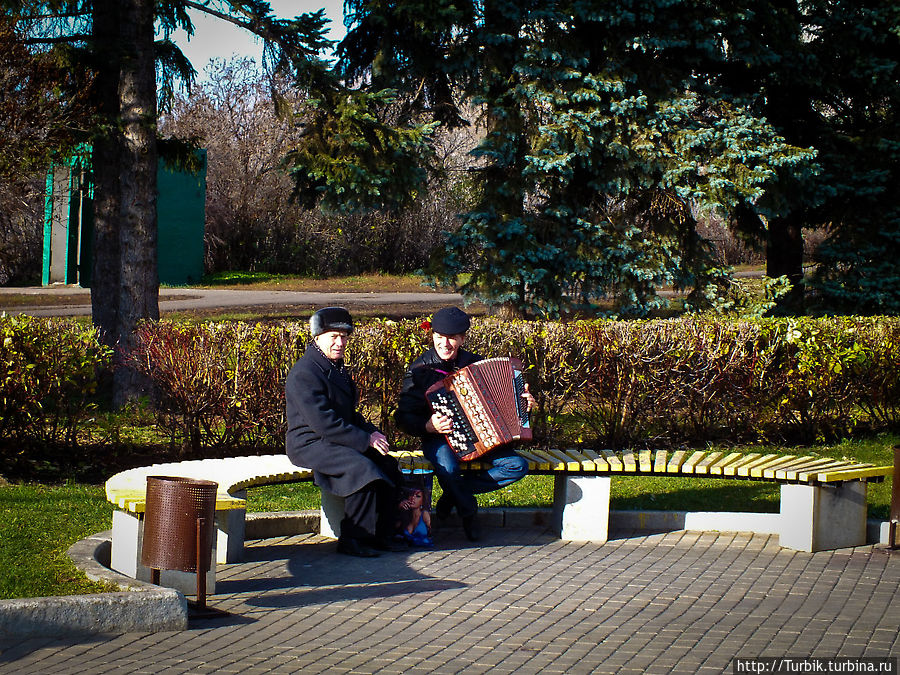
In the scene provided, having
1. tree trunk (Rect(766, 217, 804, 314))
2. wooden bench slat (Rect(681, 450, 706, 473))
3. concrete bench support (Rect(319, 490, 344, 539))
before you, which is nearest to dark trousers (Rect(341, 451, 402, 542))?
concrete bench support (Rect(319, 490, 344, 539))

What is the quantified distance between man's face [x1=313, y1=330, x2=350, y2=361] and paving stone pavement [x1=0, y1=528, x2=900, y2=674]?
1274 mm

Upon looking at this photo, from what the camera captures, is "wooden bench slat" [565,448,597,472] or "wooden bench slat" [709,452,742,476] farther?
"wooden bench slat" [709,452,742,476]

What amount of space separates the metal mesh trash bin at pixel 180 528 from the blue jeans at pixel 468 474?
2.12 meters

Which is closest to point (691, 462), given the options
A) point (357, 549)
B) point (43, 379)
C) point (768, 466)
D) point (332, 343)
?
point (768, 466)

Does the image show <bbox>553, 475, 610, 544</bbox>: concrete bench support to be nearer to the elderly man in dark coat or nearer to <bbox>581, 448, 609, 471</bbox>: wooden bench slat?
<bbox>581, 448, 609, 471</bbox>: wooden bench slat

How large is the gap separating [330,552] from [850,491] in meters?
3.46

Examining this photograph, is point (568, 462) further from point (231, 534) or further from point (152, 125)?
point (152, 125)

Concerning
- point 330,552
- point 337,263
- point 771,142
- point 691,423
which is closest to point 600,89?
point 771,142

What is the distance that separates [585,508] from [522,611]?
1730 mm

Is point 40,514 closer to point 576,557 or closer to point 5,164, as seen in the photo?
point 576,557

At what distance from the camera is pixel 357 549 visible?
6609 mm

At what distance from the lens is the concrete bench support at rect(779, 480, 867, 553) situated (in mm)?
6965

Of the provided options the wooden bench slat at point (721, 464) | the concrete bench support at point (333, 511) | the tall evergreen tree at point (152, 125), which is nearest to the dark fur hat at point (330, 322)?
the concrete bench support at point (333, 511)

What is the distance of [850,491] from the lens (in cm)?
707
